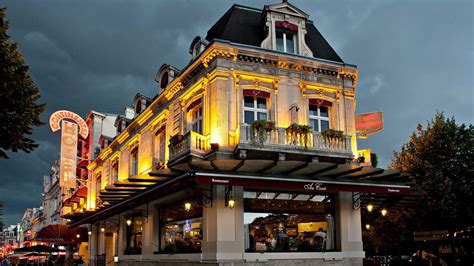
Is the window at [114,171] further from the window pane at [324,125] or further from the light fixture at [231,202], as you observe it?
the light fixture at [231,202]

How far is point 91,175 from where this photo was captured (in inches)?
1462

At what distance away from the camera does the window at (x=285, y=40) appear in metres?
19.9

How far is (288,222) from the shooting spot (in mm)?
17812

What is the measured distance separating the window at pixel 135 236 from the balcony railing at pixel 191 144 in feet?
22.2

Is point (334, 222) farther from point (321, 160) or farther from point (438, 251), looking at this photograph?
point (438, 251)

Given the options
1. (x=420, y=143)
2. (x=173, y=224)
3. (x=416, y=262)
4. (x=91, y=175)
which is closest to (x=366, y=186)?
(x=173, y=224)

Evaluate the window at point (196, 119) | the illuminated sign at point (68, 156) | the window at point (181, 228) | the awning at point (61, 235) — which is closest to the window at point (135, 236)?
the window at point (181, 228)

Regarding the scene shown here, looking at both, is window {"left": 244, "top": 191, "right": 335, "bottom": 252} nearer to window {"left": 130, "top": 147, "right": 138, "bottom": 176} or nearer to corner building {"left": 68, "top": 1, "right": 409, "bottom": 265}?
corner building {"left": 68, "top": 1, "right": 409, "bottom": 265}

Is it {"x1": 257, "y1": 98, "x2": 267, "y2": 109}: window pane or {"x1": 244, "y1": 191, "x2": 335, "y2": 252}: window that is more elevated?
{"x1": 257, "y1": 98, "x2": 267, "y2": 109}: window pane

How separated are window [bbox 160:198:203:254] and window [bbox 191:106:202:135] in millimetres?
2816

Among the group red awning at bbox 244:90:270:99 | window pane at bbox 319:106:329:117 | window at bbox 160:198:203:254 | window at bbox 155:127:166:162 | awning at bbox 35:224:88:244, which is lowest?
awning at bbox 35:224:88:244

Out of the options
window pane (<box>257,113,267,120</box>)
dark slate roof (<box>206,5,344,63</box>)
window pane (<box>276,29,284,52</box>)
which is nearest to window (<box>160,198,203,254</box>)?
window pane (<box>257,113,267,120</box>)

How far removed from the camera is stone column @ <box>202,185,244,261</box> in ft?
53.2

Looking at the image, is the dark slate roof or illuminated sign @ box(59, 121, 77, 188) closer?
the dark slate roof
